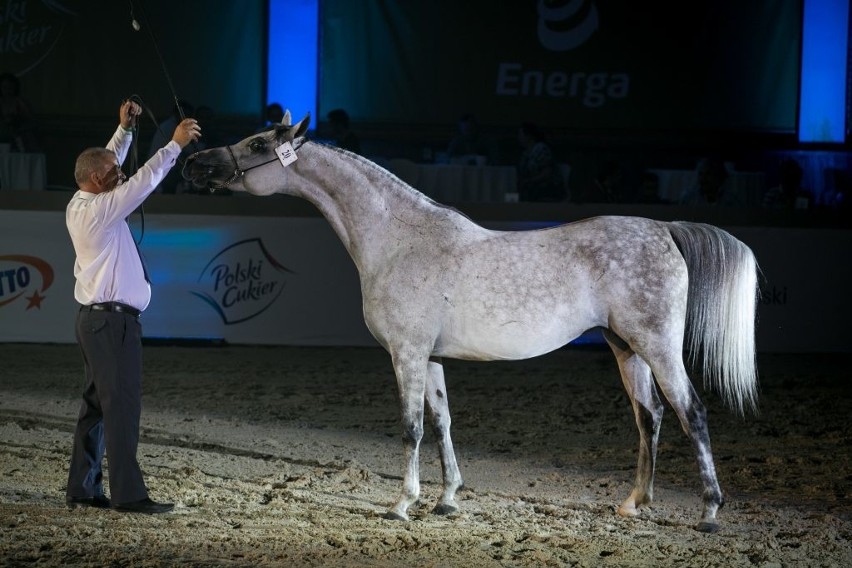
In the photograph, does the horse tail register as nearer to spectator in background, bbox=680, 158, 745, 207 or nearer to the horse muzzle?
the horse muzzle

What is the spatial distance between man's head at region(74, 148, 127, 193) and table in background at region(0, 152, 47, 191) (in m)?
8.55

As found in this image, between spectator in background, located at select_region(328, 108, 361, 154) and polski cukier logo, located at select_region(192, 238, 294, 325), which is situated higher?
spectator in background, located at select_region(328, 108, 361, 154)

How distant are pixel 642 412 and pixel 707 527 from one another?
803mm

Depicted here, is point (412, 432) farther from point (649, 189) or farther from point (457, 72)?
point (457, 72)

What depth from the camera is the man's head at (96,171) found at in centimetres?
558

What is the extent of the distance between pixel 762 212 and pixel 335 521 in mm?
8189

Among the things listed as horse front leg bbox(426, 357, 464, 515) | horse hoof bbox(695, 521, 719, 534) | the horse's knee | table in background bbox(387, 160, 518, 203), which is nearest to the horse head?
horse front leg bbox(426, 357, 464, 515)

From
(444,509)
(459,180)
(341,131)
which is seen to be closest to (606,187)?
(459,180)

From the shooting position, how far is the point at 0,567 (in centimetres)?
465

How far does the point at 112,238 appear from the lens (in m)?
5.52

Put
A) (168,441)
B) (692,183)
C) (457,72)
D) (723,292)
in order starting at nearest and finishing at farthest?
1. (723,292)
2. (168,441)
3. (692,183)
4. (457,72)

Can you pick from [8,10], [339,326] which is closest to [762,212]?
[339,326]

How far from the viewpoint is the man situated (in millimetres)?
5465

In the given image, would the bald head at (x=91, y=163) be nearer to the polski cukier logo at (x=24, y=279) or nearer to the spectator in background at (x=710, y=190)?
the polski cukier logo at (x=24, y=279)
